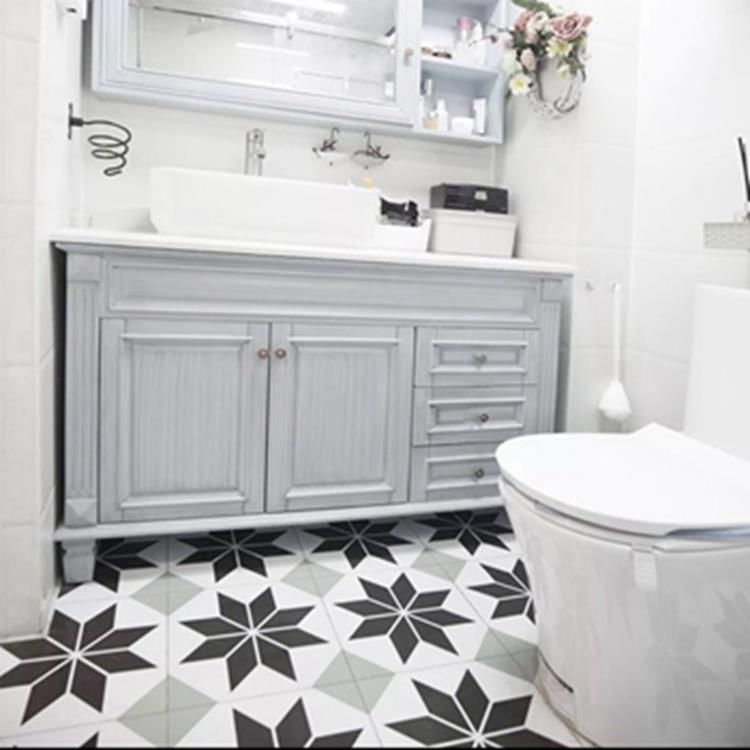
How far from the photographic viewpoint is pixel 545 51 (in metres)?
2.13

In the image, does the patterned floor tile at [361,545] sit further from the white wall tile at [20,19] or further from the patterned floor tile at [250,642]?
the white wall tile at [20,19]

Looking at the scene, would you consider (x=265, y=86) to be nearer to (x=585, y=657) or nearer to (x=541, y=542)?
(x=541, y=542)

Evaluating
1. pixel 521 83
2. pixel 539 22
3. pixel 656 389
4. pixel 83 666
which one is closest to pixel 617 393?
pixel 656 389

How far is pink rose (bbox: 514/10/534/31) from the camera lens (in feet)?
7.04

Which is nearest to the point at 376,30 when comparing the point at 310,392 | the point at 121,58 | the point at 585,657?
the point at 121,58

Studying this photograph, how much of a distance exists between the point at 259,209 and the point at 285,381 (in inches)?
20.4

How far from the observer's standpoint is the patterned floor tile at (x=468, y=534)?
2025 millimetres

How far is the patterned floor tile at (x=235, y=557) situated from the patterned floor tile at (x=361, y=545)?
5 centimetres

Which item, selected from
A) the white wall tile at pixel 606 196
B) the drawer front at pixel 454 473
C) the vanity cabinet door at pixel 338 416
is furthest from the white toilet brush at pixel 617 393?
the vanity cabinet door at pixel 338 416

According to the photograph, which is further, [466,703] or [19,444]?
[19,444]

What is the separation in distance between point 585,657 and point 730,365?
28.2 inches

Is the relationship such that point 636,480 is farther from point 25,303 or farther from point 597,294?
point 25,303

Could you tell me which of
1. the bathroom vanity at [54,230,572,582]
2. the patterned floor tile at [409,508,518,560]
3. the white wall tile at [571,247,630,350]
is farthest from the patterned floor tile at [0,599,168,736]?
the white wall tile at [571,247,630,350]

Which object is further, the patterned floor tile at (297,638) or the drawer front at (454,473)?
the drawer front at (454,473)
